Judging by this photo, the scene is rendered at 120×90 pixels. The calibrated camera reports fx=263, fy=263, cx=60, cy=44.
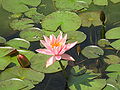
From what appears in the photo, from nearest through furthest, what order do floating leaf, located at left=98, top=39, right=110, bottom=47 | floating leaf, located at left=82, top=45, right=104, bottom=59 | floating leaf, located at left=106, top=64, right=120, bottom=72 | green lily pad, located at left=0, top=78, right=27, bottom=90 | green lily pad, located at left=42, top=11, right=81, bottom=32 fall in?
green lily pad, located at left=0, top=78, right=27, bottom=90, floating leaf, located at left=106, top=64, right=120, bottom=72, floating leaf, located at left=82, top=45, right=104, bottom=59, floating leaf, located at left=98, top=39, right=110, bottom=47, green lily pad, located at left=42, top=11, right=81, bottom=32

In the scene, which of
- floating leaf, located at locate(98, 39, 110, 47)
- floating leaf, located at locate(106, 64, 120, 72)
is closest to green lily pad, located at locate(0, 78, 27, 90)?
floating leaf, located at locate(106, 64, 120, 72)

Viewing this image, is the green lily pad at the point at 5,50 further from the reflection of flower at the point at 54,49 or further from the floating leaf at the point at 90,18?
the floating leaf at the point at 90,18

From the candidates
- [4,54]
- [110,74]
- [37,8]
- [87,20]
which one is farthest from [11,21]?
[110,74]

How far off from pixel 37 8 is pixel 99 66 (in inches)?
37.3

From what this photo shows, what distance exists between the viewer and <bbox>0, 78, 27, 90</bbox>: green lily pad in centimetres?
163

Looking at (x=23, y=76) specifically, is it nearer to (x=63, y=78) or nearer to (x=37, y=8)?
(x=63, y=78)

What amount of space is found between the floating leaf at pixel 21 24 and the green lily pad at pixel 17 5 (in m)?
0.15

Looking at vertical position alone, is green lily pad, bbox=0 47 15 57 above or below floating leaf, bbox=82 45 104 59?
above

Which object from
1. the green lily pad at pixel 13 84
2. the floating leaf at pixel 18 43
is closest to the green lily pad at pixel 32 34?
the floating leaf at pixel 18 43

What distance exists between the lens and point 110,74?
1.72 meters

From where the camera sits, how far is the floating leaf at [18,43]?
197 cm

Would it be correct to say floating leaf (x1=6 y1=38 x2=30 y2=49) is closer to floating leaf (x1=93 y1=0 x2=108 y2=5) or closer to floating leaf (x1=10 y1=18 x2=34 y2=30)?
floating leaf (x1=10 y1=18 x2=34 y2=30)

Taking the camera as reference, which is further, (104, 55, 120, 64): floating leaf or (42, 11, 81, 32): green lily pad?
(42, 11, 81, 32): green lily pad

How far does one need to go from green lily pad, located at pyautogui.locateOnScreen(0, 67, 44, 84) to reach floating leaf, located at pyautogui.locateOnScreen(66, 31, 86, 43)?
43 cm
